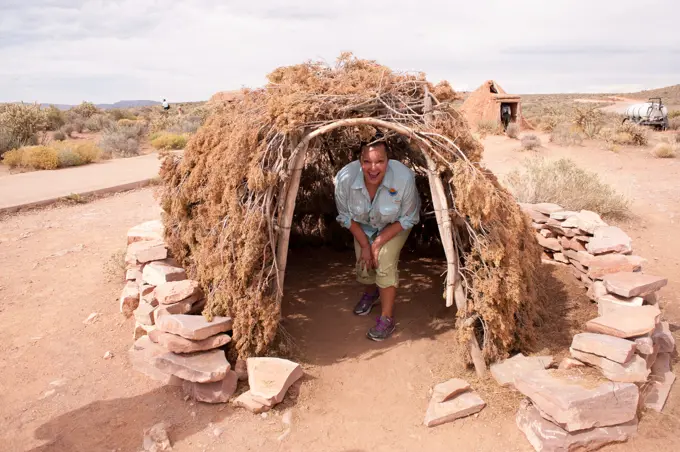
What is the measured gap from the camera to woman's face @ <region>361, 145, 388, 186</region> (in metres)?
3.97

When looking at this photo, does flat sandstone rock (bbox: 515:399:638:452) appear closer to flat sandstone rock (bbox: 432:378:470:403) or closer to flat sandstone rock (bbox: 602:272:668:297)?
flat sandstone rock (bbox: 432:378:470:403)

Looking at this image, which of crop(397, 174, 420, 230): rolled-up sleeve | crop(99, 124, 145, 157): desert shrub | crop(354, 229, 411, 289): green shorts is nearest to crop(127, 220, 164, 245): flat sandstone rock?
crop(354, 229, 411, 289): green shorts

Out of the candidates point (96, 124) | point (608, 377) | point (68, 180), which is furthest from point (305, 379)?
point (96, 124)

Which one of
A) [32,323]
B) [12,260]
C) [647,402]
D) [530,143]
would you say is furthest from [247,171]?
[530,143]

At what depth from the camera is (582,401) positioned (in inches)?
113

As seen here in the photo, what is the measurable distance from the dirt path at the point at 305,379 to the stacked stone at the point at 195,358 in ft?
0.38

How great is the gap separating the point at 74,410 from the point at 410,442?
7.82ft

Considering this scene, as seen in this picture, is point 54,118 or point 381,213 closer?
point 381,213

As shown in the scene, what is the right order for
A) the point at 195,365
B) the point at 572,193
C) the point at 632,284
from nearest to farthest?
the point at 195,365 → the point at 632,284 → the point at 572,193

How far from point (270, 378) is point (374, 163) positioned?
1.88 m

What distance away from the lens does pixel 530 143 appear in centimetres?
1398

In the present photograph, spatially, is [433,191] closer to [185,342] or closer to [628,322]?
[628,322]

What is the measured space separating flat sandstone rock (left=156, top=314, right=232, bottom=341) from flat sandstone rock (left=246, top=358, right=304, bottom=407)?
34 cm

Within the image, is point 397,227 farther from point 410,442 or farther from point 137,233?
point 137,233
